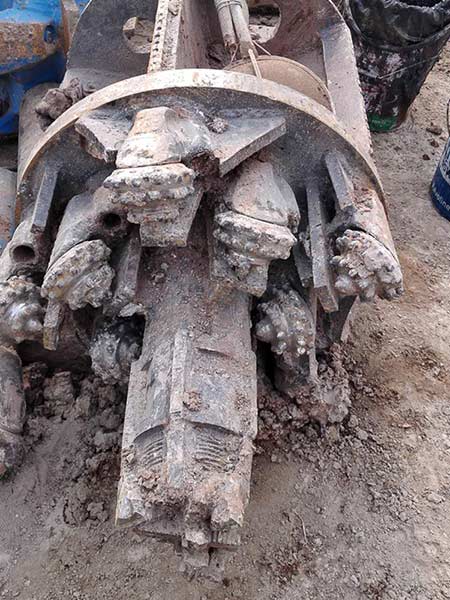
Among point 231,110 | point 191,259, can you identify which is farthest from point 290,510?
point 231,110

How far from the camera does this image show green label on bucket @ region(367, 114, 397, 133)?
5.31 m

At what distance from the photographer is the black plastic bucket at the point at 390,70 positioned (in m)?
4.86

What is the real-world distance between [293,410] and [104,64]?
230cm

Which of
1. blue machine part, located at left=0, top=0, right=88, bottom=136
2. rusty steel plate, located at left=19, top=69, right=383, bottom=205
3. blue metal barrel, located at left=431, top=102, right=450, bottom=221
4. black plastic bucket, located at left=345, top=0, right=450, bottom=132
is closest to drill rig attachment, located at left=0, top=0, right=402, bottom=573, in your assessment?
rusty steel plate, located at left=19, top=69, right=383, bottom=205

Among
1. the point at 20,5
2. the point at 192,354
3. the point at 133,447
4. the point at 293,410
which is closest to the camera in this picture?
the point at 133,447

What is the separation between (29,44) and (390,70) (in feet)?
9.68

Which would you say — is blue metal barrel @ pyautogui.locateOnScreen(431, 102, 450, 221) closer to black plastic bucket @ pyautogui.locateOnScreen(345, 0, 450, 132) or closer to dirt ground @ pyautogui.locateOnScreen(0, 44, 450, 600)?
black plastic bucket @ pyautogui.locateOnScreen(345, 0, 450, 132)

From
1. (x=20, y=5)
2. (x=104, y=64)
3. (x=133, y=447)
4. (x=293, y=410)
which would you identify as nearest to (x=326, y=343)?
(x=293, y=410)

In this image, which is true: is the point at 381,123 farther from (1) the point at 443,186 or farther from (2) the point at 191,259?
(2) the point at 191,259

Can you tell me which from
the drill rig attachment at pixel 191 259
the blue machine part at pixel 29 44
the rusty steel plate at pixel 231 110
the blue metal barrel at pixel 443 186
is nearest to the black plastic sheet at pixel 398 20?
the blue metal barrel at pixel 443 186

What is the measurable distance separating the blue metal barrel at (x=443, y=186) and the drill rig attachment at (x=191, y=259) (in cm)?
226

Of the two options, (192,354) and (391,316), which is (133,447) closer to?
(192,354)

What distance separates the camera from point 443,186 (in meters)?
4.51

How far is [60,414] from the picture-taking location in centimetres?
290
